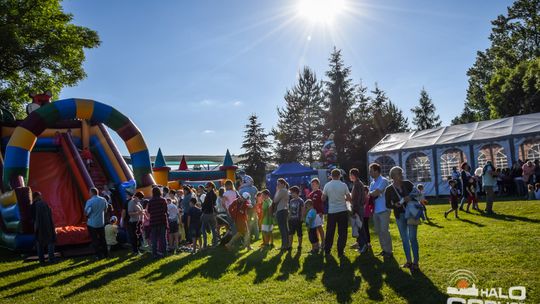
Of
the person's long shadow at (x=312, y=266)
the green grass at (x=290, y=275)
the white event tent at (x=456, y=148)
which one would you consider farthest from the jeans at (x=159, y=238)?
the white event tent at (x=456, y=148)

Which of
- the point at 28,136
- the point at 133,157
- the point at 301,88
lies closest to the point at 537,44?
the point at 301,88

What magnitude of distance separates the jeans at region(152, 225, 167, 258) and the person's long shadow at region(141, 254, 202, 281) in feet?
1.94

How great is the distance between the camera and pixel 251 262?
8227 millimetres

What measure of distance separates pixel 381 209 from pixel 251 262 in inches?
112

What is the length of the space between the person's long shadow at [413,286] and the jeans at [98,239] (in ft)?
21.7

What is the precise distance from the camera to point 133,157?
13.2 metres

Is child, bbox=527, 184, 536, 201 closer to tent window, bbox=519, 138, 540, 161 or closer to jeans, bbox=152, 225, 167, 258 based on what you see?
tent window, bbox=519, 138, 540, 161

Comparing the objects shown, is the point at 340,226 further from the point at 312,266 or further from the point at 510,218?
the point at 510,218

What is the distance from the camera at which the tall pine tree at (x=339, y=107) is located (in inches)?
1569

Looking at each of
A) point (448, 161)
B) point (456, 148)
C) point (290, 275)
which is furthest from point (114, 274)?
point (448, 161)

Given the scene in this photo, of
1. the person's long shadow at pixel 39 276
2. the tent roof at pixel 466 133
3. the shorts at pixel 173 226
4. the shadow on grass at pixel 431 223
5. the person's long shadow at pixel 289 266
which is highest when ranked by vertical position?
the tent roof at pixel 466 133

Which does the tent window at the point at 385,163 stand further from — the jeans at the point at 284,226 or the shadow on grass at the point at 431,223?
the jeans at the point at 284,226

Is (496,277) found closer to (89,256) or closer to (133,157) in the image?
(89,256)

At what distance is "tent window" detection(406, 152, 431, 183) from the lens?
71.6ft
